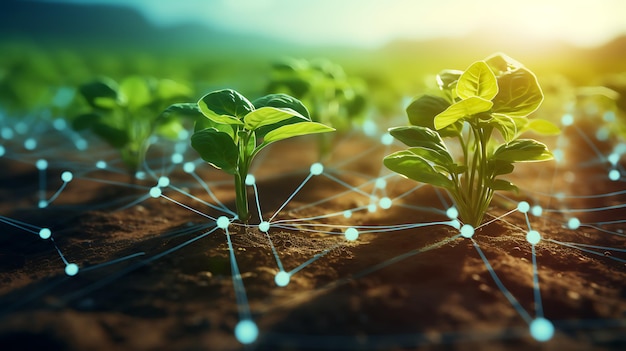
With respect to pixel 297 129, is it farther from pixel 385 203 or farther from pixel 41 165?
pixel 41 165

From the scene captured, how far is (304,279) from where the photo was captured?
1351 mm

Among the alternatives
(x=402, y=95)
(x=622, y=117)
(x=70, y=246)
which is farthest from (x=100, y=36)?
(x=622, y=117)

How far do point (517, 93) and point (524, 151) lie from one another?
0.20m

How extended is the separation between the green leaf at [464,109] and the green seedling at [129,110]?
1.37 m

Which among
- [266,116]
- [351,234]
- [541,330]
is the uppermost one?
[266,116]

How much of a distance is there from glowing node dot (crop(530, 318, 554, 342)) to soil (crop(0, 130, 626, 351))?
20mm

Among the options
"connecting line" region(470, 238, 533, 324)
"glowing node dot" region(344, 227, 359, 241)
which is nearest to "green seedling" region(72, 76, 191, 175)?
"glowing node dot" region(344, 227, 359, 241)

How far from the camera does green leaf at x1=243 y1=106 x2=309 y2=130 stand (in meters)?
1.38

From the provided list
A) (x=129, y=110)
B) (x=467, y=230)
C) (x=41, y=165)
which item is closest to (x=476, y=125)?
(x=467, y=230)

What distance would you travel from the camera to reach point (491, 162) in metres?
1.58

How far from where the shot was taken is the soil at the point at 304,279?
1066mm

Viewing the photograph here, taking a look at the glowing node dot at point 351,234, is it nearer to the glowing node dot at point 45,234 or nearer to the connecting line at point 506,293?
the connecting line at point 506,293

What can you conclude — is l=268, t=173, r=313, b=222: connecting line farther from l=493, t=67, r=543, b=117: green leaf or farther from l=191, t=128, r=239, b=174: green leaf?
l=493, t=67, r=543, b=117: green leaf

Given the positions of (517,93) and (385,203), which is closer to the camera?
(517,93)
